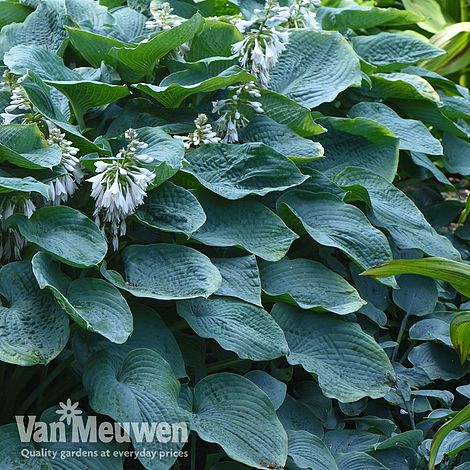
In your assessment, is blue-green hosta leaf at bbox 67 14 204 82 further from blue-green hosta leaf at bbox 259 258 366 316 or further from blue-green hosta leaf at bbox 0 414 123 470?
blue-green hosta leaf at bbox 0 414 123 470

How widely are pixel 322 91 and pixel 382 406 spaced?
3.70 ft

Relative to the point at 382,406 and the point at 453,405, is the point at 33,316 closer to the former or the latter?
the point at 382,406

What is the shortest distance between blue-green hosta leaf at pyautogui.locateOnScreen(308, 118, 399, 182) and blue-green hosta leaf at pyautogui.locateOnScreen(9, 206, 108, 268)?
3.43 feet

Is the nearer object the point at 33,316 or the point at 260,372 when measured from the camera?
the point at 33,316

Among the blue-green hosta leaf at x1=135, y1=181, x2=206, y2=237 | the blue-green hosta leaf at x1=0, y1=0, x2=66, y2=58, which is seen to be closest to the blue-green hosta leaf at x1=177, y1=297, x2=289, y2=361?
the blue-green hosta leaf at x1=135, y1=181, x2=206, y2=237

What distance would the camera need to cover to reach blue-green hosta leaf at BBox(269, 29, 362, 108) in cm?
286

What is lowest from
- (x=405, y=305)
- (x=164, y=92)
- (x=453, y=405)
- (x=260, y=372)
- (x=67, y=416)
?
(x=453, y=405)

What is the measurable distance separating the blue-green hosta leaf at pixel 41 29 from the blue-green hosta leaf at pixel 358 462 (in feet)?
5.65

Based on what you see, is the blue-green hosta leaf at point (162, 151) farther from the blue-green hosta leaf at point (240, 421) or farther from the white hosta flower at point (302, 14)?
the white hosta flower at point (302, 14)

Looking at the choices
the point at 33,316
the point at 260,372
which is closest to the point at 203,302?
the point at 260,372

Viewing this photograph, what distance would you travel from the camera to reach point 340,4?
13.1ft

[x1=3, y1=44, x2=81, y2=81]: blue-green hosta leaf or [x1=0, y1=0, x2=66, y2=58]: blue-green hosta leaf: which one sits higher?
[x1=3, y1=44, x2=81, y2=81]: blue-green hosta leaf

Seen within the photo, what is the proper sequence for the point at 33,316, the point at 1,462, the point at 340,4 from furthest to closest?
1. the point at 340,4
2. the point at 33,316
3. the point at 1,462

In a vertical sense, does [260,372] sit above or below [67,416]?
below
